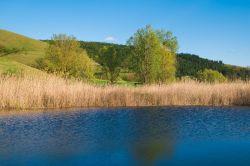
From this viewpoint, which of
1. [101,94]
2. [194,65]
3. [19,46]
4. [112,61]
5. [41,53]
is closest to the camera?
[101,94]

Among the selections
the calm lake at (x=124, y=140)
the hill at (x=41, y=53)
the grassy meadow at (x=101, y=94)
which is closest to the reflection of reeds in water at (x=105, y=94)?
the grassy meadow at (x=101, y=94)

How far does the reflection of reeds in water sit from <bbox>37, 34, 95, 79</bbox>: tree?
727 inches

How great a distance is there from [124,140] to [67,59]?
2902 centimetres

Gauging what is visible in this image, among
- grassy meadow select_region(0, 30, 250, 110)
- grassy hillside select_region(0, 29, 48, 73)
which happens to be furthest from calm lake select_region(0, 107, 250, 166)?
grassy hillside select_region(0, 29, 48, 73)

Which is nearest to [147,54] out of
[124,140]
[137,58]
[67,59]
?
[137,58]

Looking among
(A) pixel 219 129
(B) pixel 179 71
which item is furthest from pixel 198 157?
(B) pixel 179 71

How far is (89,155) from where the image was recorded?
724cm

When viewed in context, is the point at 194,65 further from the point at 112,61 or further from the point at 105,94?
the point at 105,94

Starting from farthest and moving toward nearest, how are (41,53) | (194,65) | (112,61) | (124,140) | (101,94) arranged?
(194,65), (41,53), (112,61), (101,94), (124,140)

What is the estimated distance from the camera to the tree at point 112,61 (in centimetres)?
4594

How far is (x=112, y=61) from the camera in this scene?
46.2 m

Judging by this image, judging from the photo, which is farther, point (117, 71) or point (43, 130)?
point (117, 71)

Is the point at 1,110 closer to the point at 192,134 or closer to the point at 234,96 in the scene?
the point at 192,134

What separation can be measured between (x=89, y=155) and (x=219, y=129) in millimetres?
4539
